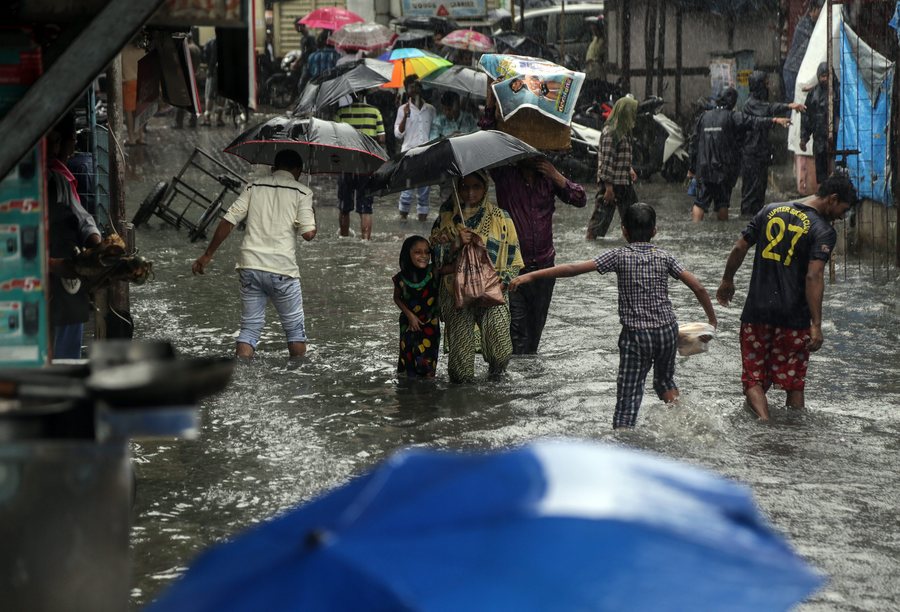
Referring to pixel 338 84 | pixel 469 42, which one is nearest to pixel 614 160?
pixel 338 84

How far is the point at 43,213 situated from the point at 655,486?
3446 mm

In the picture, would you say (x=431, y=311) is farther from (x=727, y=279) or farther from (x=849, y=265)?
(x=849, y=265)

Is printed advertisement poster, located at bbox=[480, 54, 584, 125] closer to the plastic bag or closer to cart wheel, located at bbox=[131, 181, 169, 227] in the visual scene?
the plastic bag

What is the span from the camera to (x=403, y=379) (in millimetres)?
8891

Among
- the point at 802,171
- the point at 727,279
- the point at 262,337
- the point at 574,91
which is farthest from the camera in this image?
the point at 802,171

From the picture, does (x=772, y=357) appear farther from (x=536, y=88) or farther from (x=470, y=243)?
(x=536, y=88)

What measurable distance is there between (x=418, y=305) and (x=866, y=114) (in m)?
7.11

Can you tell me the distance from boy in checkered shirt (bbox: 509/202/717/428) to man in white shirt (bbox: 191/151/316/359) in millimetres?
2513

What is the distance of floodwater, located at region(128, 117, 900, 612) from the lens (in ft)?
19.2

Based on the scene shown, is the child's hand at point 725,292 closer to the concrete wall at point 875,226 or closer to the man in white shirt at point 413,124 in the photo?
the concrete wall at point 875,226

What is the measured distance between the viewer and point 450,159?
27.7 ft

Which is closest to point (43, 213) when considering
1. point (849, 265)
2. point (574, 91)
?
point (574, 91)

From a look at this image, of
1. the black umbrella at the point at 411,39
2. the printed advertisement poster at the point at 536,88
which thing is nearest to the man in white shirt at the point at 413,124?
the printed advertisement poster at the point at 536,88

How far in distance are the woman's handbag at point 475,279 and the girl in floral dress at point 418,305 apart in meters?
0.24
